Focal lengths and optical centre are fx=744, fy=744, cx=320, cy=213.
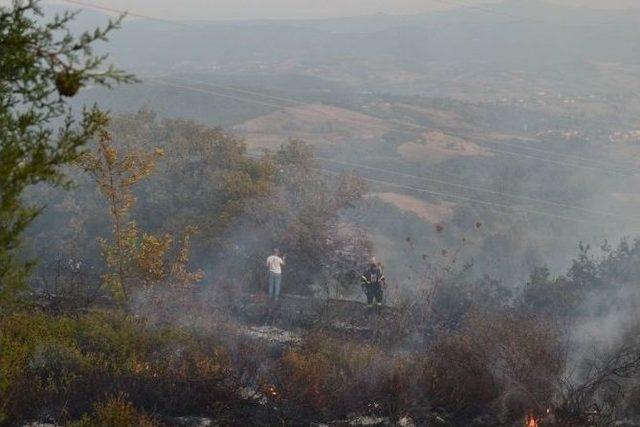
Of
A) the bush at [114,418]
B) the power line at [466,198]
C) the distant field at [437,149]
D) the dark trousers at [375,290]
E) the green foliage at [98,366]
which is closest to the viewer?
the bush at [114,418]

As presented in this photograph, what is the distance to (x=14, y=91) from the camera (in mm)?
5730

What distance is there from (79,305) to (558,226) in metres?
26.6

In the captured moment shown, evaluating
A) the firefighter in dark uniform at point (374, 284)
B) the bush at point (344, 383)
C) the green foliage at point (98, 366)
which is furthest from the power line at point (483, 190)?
the green foliage at point (98, 366)

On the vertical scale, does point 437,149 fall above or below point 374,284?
below

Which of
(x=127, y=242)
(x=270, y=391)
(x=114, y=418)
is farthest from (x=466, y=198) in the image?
(x=114, y=418)

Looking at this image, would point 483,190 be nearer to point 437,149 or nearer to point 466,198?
point 466,198

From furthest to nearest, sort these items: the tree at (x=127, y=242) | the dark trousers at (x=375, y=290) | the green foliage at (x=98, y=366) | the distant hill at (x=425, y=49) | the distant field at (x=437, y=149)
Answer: the distant hill at (x=425, y=49) → the distant field at (x=437, y=149) → the dark trousers at (x=375, y=290) → the tree at (x=127, y=242) → the green foliage at (x=98, y=366)

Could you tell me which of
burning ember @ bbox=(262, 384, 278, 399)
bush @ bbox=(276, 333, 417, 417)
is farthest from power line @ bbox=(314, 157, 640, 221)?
burning ember @ bbox=(262, 384, 278, 399)

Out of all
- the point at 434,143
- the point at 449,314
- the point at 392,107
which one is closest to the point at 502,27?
the point at 392,107

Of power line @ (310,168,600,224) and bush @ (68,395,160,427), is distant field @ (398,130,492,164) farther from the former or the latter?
bush @ (68,395,160,427)

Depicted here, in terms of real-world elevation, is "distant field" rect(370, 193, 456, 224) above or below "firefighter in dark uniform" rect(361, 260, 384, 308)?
below

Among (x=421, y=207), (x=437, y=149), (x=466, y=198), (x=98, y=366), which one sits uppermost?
(x=98, y=366)

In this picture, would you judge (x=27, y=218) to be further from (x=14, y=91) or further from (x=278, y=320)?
(x=278, y=320)

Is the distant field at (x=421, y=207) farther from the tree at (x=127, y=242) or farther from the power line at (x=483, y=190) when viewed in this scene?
the tree at (x=127, y=242)
